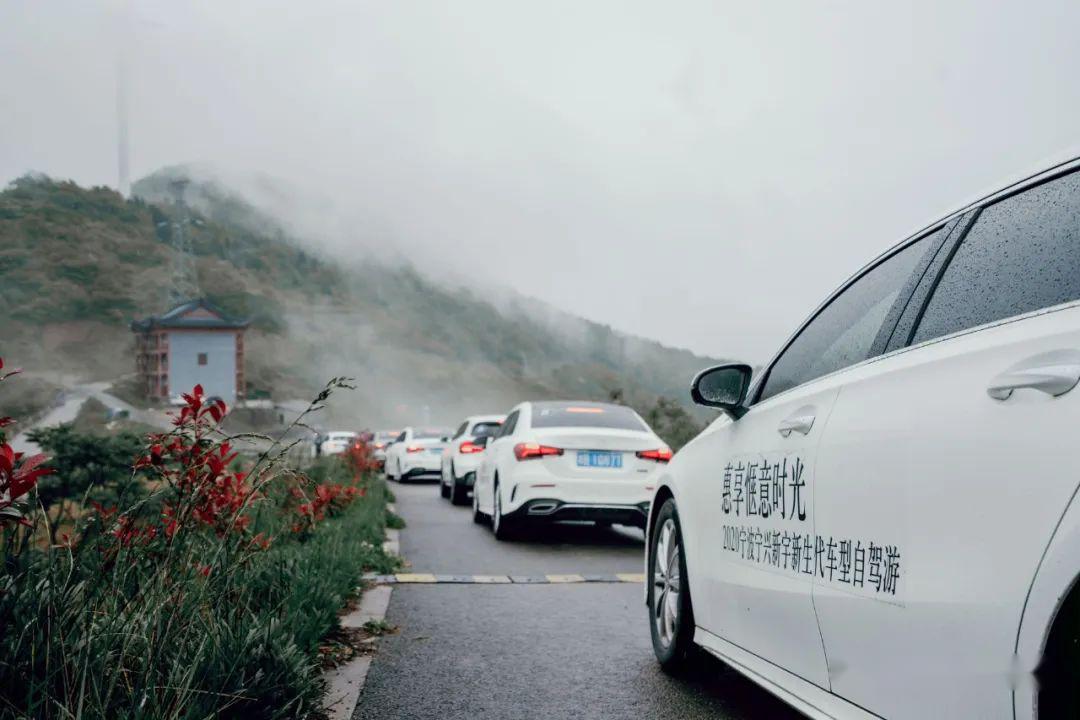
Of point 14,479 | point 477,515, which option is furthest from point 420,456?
point 14,479

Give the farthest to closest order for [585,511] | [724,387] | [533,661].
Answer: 1. [585,511]
2. [533,661]
3. [724,387]

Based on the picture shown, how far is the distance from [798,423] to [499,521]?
8.38m

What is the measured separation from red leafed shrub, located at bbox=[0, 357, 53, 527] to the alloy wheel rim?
2890mm

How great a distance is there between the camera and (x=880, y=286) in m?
3.56

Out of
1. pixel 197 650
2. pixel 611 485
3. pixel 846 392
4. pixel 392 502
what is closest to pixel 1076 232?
pixel 846 392

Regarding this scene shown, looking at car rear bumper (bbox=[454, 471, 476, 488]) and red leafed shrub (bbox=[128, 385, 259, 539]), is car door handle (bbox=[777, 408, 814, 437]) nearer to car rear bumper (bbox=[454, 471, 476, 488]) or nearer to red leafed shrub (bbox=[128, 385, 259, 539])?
red leafed shrub (bbox=[128, 385, 259, 539])

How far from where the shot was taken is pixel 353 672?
16.8 ft

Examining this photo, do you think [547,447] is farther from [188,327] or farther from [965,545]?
[188,327]

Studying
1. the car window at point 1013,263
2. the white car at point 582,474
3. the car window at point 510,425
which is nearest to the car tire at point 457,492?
the car window at point 510,425

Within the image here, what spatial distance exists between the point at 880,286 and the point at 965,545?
143 centimetres

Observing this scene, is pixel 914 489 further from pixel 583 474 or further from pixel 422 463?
pixel 422 463

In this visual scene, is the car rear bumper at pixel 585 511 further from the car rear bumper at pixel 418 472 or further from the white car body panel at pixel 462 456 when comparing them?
the car rear bumper at pixel 418 472

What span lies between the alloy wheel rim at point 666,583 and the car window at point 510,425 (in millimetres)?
6924

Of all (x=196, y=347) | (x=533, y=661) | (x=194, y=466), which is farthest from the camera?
(x=196, y=347)
